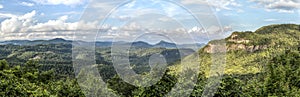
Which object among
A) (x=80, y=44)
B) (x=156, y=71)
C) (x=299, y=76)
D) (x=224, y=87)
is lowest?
(x=299, y=76)

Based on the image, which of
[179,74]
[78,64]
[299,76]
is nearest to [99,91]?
[179,74]

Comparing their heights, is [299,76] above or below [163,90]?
below

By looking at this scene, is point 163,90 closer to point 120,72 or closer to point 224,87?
point 224,87

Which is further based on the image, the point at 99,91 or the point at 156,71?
the point at 99,91

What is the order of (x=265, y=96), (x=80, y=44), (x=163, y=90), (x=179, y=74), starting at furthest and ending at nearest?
(x=265, y=96), (x=179, y=74), (x=163, y=90), (x=80, y=44)

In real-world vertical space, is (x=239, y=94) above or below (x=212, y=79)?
below

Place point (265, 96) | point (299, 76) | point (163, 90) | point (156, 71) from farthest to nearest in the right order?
point (299, 76) → point (265, 96) → point (163, 90) → point (156, 71)

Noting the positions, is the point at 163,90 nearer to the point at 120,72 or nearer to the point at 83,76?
the point at 83,76

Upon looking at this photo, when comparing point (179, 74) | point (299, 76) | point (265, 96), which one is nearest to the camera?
point (179, 74)

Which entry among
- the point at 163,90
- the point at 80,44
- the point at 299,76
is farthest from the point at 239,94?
the point at 299,76
